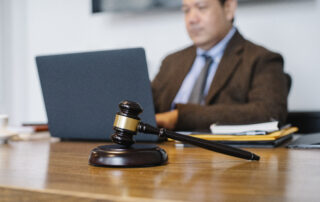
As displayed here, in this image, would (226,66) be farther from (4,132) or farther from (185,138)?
(185,138)

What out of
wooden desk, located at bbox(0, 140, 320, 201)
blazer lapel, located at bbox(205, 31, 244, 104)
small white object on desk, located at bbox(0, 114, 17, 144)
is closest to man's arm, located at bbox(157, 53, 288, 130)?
blazer lapel, located at bbox(205, 31, 244, 104)

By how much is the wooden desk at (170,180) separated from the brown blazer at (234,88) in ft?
2.05

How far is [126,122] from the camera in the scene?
0.70m

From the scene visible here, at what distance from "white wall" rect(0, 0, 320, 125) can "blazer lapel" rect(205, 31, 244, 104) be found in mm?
531

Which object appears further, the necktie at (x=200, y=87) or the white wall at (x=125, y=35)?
the white wall at (x=125, y=35)

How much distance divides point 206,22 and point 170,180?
161 cm

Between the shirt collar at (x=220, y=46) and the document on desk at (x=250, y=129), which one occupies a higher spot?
the shirt collar at (x=220, y=46)

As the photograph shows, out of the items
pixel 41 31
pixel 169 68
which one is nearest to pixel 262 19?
pixel 169 68

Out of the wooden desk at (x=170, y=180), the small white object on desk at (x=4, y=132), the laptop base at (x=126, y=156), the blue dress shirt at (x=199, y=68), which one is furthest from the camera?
the blue dress shirt at (x=199, y=68)

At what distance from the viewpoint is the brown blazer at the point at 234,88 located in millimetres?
1471

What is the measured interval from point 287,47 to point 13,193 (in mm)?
2127

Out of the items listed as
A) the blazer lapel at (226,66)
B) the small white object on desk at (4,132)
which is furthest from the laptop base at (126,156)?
the blazer lapel at (226,66)

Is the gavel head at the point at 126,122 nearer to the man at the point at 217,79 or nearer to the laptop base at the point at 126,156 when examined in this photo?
the laptop base at the point at 126,156

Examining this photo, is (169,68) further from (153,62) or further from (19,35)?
(19,35)
